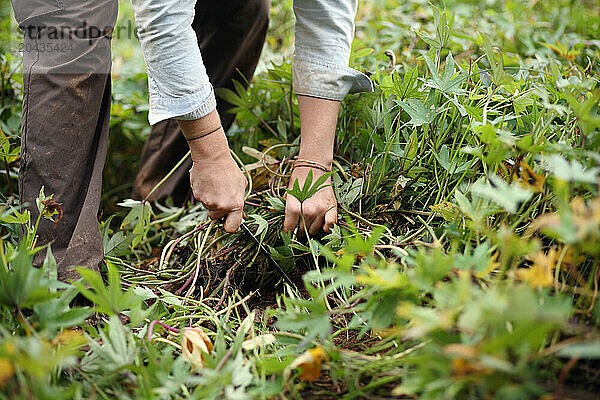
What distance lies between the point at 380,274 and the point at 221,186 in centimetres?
47

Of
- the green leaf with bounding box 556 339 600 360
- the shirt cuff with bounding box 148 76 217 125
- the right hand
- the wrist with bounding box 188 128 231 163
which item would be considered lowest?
the right hand

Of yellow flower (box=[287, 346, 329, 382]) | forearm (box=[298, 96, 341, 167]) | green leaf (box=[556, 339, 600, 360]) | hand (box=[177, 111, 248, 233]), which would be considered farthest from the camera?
forearm (box=[298, 96, 341, 167])

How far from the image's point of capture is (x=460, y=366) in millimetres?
477

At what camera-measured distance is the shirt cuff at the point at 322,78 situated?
1.08m

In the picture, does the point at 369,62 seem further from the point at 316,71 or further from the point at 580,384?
the point at 580,384

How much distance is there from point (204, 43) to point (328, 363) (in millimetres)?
1005

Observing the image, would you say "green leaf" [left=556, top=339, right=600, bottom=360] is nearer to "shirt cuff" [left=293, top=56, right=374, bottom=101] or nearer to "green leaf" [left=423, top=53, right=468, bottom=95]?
"green leaf" [left=423, top=53, right=468, bottom=95]

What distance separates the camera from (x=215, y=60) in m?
1.40

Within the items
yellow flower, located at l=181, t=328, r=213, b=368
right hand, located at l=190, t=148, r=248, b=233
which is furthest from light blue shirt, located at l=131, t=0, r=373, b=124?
yellow flower, located at l=181, t=328, r=213, b=368

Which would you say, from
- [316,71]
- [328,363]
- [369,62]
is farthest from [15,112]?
[328,363]

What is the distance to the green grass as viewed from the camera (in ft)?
1.73

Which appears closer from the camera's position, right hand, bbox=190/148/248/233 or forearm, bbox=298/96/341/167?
right hand, bbox=190/148/248/233

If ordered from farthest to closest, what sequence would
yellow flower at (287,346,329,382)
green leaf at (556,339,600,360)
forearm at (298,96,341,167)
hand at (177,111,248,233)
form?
forearm at (298,96,341,167) < hand at (177,111,248,233) < yellow flower at (287,346,329,382) < green leaf at (556,339,600,360)

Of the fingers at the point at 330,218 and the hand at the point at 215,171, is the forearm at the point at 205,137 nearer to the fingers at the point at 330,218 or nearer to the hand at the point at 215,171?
the hand at the point at 215,171
